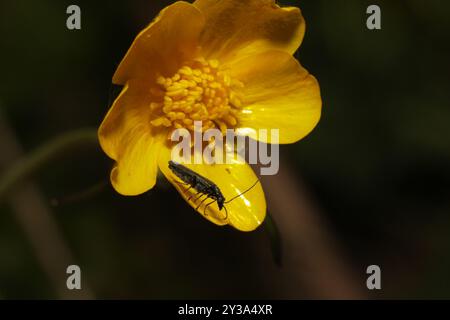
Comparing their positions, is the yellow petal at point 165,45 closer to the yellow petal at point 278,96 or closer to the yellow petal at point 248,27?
the yellow petal at point 248,27

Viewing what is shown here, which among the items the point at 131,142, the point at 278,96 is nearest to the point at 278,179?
the point at 278,96

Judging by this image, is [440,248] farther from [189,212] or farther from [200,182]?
[200,182]

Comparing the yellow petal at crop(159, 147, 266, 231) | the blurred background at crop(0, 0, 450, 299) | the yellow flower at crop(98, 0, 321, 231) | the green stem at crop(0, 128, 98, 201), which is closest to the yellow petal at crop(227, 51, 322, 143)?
the yellow flower at crop(98, 0, 321, 231)

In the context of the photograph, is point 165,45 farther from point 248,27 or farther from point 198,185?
point 198,185

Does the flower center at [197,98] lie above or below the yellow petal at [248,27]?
below

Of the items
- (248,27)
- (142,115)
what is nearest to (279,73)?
(248,27)

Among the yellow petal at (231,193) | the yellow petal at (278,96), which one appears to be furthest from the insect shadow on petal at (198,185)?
the yellow petal at (278,96)
